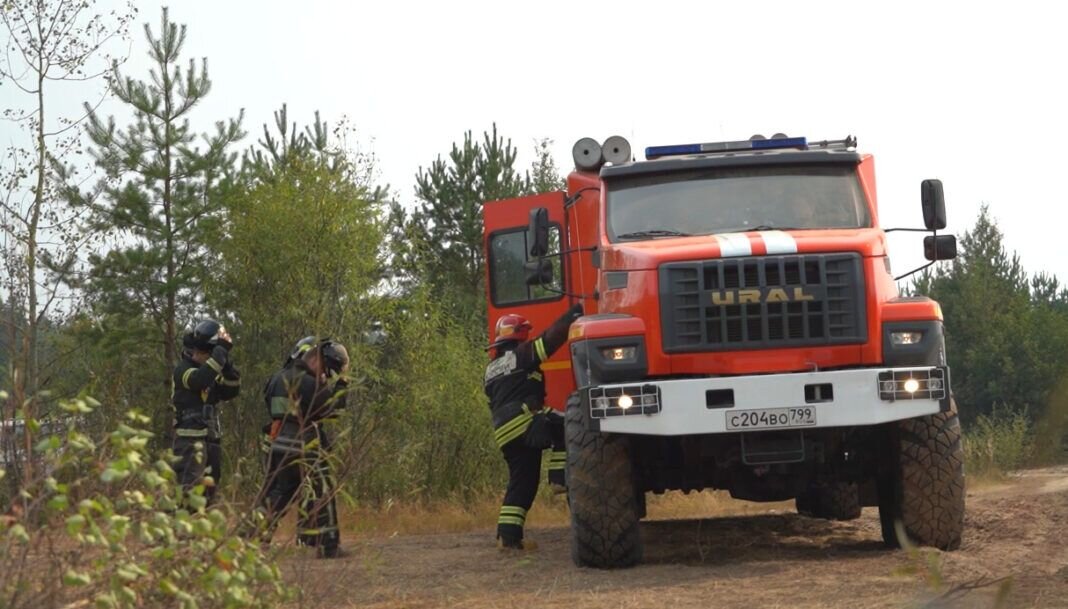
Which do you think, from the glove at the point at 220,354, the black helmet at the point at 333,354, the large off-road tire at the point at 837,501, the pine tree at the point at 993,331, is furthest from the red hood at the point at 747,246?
the pine tree at the point at 993,331

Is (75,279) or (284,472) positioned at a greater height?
(75,279)

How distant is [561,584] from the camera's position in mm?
8258

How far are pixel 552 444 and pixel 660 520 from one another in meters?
3.02

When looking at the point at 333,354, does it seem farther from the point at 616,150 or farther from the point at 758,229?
the point at 758,229

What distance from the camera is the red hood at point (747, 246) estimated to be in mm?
8781

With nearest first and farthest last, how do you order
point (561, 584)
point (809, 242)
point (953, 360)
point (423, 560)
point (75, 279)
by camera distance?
1. point (561, 584)
2. point (809, 242)
3. point (423, 560)
4. point (75, 279)
5. point (953, 360)

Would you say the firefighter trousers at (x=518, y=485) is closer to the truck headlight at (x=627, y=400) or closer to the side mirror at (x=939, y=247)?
the truck headlight at (x=627, y=400)

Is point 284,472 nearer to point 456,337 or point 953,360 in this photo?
point 456,337

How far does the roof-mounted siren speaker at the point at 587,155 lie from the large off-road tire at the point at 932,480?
125 inches

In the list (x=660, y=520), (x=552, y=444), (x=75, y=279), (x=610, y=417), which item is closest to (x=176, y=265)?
(x=75, y=279)

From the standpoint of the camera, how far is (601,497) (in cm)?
867

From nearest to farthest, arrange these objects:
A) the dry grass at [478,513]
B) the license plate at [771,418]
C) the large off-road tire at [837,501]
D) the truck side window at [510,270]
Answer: the license plate at [771,418]
the truck side window at [510,270]
the large off-road tire at [837,501]
the dry grass at [478,513]

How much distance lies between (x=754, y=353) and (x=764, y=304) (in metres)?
0.30

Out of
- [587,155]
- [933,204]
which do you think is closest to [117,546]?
[933,204]
